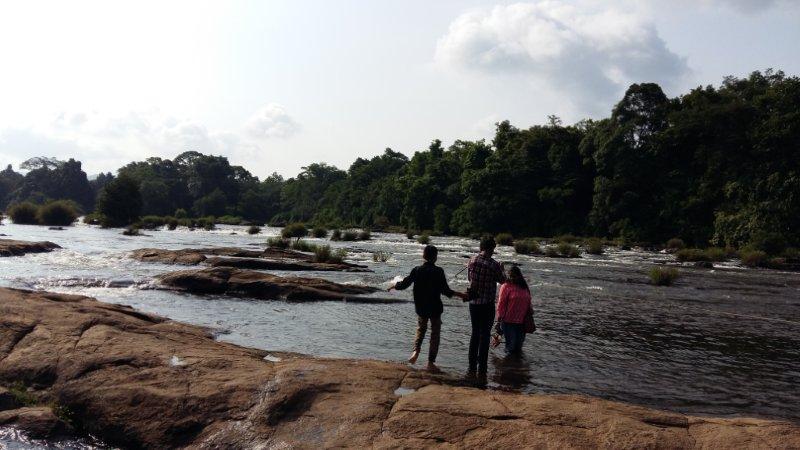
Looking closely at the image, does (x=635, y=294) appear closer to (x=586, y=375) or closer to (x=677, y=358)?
(x=677, y=358)

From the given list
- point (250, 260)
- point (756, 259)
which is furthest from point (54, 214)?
point (756, 259)

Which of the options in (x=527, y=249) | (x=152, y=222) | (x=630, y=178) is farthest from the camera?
(x=152, y=222)

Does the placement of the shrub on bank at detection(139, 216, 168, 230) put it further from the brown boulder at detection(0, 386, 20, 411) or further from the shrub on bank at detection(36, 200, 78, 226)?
the brown boulder at detection(0, 386, 20, 411)

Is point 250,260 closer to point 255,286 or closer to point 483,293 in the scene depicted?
point 255,286

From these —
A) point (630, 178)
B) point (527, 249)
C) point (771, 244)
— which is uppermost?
point (630, 178)

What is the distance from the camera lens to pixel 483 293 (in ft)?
29.7

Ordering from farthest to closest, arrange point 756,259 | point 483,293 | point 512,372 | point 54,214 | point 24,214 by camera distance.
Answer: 1. point 24,214
2. point 54,214
3. point 756,259
4. point 512,372
5. point 483,293

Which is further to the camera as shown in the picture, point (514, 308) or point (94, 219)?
point (94, 219)

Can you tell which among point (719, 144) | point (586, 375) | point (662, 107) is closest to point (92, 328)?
point (586, 375)

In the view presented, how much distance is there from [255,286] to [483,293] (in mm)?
10591

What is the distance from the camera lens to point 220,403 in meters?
6.11

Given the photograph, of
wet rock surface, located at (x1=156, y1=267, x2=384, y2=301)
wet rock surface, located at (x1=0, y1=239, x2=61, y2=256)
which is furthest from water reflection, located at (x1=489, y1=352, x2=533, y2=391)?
wet rock surface, located at (x1=0, y1=239, x2=61, y2=256)

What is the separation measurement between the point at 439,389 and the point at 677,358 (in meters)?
6.95

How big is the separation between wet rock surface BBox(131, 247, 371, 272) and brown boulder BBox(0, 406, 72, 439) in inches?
714
